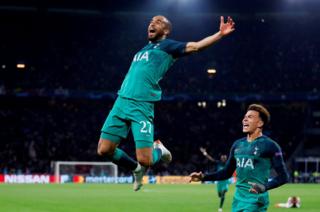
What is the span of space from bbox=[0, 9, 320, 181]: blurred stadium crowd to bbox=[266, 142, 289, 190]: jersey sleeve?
145 feet

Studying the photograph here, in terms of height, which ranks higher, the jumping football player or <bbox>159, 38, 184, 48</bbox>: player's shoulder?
<bbox>159, 38, 184, 48</bbox>: player's shoulder

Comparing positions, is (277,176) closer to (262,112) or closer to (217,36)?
(262,112)

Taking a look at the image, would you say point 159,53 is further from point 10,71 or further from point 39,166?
point 10,71

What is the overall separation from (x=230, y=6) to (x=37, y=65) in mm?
17248

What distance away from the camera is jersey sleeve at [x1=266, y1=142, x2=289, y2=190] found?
7516 mm

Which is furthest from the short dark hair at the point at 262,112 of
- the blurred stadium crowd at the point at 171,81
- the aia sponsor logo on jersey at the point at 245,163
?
the blurred stadium crowd at the point at 171,81

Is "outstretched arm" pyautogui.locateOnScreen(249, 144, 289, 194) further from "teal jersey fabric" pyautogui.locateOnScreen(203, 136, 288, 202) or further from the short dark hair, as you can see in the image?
the short dark hair

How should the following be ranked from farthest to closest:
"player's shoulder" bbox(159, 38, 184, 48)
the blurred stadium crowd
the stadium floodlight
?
the blurred stadium crowd
the stadium floodlight
"player's shoulder" bbox(159, 38, 184, 48)

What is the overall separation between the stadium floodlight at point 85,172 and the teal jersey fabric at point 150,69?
1486 inches

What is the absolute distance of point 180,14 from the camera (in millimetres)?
58438

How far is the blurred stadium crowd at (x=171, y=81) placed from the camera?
176 feet

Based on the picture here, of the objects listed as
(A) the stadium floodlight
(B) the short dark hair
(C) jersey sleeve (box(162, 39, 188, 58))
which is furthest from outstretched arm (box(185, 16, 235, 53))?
(A) the stadium floodlight

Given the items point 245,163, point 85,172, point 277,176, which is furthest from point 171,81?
point 277,176

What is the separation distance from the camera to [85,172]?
47.9 meters
